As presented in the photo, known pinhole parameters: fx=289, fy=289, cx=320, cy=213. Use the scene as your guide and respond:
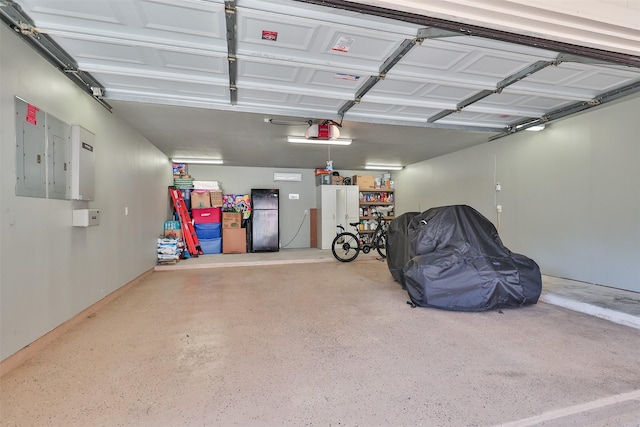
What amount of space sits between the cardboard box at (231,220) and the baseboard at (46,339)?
388cm

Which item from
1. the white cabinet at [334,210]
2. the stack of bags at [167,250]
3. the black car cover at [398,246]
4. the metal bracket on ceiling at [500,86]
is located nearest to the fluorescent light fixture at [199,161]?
the stack of bags at [167,250]

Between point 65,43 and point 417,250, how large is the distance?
421 centimetres

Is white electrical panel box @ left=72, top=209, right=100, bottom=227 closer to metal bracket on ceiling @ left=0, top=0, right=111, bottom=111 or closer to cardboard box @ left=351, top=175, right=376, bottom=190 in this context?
metal bracket on ceiling @ left=0, top=0, right=111, bottom=111

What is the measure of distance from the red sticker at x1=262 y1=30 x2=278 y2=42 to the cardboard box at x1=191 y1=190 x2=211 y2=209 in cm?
591

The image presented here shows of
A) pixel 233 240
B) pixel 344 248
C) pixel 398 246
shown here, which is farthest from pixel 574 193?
pixel 233 240

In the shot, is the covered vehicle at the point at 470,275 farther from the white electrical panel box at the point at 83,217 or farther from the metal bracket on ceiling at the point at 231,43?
the white electrical panel box at the point at 83,217

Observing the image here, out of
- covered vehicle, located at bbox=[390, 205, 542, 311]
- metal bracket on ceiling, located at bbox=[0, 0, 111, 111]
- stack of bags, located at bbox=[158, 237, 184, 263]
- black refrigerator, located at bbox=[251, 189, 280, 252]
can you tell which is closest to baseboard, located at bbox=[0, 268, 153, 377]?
stack of bags, located at bbox=[158, 237, 184, 263]

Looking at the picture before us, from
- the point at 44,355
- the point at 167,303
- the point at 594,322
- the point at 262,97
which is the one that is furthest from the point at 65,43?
the point at 594,322

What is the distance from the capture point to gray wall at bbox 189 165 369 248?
8.34m

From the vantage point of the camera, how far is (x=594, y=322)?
3029 millimetres

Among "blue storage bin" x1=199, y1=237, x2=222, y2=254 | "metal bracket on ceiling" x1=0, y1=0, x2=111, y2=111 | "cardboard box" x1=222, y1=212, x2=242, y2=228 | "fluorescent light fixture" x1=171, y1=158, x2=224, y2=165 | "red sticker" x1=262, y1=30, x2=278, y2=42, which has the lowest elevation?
"blue storage bin" x1=199, y1=237, x2=222, y2=254

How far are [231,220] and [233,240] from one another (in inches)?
21.3

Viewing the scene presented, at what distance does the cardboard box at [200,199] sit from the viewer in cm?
759

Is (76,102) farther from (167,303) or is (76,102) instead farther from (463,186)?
(463,186)
